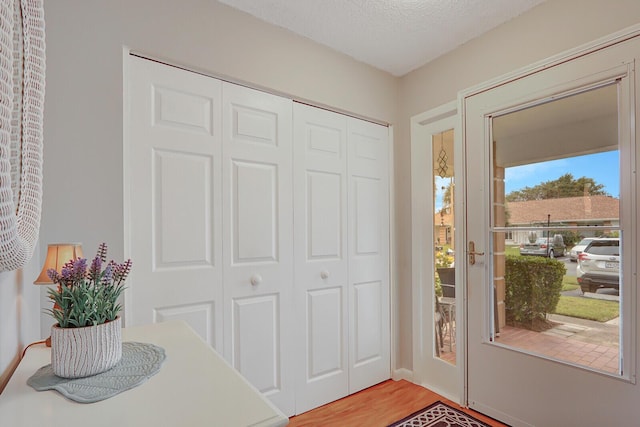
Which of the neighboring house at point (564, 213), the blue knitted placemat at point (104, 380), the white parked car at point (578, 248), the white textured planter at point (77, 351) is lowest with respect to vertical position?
the blue knitted placemat at point (104, 380)

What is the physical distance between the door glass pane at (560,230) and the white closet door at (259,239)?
4.31ft

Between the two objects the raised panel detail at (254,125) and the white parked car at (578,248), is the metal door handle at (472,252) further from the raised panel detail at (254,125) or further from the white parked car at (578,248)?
the raised panel detail at (254,125)

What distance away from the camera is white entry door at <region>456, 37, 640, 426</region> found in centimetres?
158

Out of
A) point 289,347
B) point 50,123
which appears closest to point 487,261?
point 289,347

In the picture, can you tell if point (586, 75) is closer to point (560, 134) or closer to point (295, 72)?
point (560, 134)

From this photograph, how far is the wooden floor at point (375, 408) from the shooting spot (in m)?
2.04

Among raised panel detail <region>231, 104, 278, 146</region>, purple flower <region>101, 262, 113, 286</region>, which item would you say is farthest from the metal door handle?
purple flower <region>101, 262, 113, 286</region>

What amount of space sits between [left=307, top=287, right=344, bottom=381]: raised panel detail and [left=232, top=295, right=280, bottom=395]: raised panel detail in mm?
253

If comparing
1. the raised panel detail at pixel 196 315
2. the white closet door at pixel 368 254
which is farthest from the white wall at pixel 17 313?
the white closet door at pixel 368 254

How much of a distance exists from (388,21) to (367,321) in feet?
6.55

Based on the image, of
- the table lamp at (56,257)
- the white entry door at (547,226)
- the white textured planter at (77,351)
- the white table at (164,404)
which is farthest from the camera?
the white entry door at (547,226)

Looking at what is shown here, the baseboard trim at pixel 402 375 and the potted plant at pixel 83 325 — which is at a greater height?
the potted plant at pixel 83 325

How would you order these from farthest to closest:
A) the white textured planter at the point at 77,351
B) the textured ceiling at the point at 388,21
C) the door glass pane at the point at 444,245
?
the door glass pane at the point at 444,245, the textured ceiling at the point at 388,21, the white textured planter at the point at 77,351

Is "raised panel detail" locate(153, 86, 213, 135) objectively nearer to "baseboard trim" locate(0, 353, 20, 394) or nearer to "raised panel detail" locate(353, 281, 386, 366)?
"baseboard trim" locate(0, 353, 20, 394)
